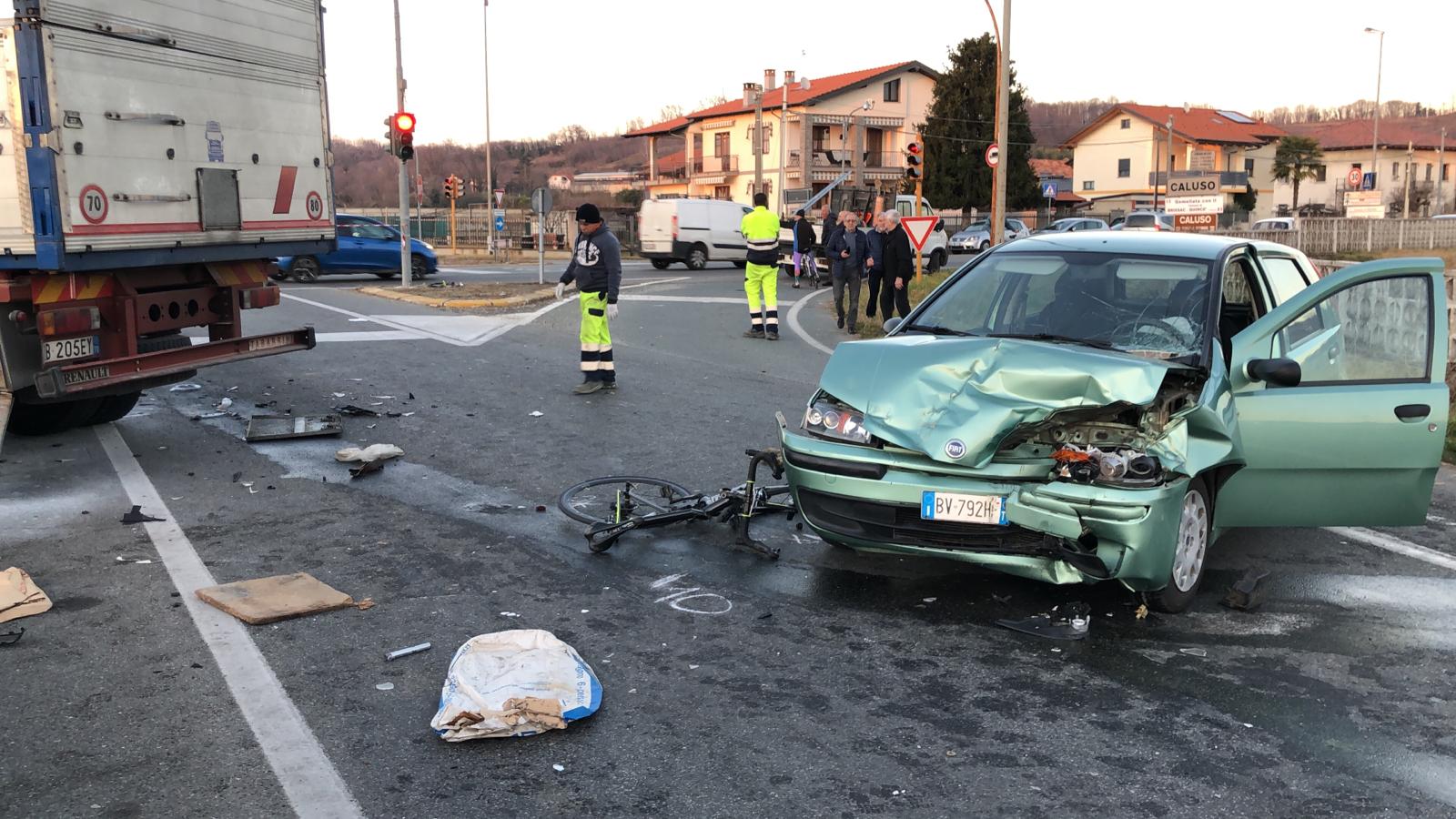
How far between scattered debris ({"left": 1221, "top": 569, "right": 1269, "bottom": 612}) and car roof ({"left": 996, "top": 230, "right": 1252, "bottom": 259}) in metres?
1.68

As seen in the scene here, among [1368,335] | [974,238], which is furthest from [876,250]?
[974,238]

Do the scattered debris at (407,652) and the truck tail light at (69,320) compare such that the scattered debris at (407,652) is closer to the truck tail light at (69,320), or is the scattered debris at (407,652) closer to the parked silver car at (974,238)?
the truck tail light at (69,320)

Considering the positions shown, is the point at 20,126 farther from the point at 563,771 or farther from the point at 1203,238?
the point at 1203,238

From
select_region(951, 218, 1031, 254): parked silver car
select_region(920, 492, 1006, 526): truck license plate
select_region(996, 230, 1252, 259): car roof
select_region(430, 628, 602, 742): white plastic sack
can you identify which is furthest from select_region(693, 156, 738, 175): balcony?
select_region(430, 628, 602, 742): white plastic sack

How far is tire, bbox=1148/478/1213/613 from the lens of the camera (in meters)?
5.09

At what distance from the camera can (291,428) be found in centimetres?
929

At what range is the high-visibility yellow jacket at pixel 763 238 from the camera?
1579 cm

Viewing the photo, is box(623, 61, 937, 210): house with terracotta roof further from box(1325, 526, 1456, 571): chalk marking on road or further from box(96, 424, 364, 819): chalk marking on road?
box(96, 424, 364, 819): chalk marking on road

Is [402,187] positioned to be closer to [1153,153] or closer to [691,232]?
[691,232]

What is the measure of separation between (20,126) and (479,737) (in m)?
6.08

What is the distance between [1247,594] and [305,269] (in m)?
24.2

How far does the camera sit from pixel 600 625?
16.4 feet

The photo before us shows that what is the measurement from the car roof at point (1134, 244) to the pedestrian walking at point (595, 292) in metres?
5.09

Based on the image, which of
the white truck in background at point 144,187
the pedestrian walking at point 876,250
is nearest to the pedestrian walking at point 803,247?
the pedestrian walking at point 876,250
